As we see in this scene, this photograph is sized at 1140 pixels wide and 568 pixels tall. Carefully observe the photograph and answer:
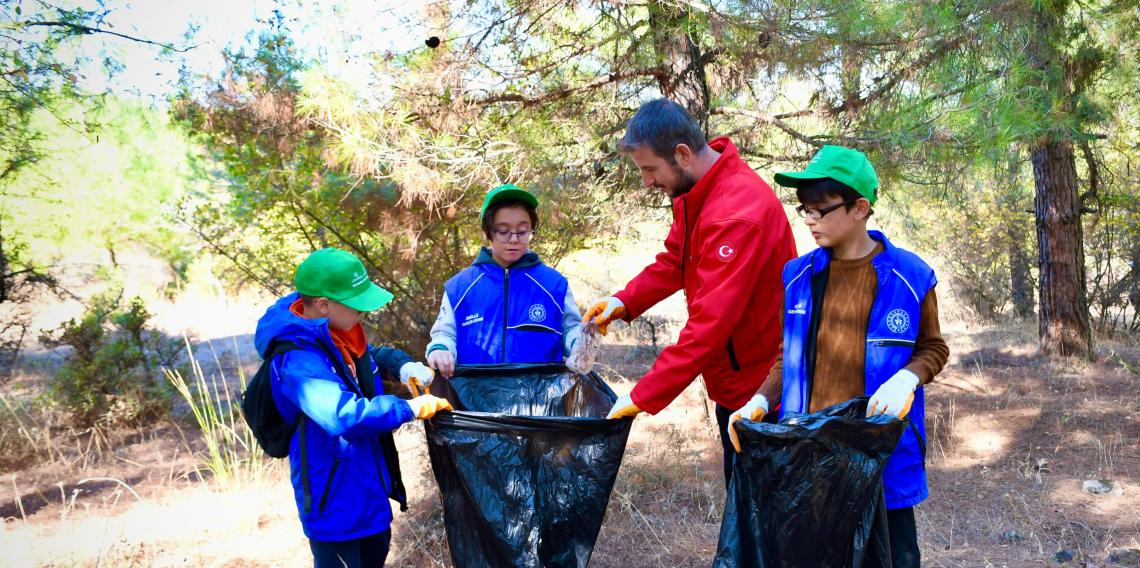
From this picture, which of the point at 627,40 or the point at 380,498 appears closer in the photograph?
the point at 380,498

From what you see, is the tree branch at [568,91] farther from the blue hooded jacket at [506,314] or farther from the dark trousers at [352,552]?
the dark trousers at [352,552]

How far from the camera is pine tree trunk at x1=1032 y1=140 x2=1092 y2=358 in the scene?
6090 mm

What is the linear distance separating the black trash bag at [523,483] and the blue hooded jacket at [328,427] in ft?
0.63

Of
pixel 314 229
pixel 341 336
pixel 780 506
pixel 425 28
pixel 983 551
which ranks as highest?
pixel 425 28

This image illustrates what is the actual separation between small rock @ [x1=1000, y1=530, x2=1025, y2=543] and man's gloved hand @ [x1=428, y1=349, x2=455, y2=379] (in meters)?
2.64

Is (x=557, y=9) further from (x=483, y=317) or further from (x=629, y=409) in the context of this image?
(x=629, y=409)

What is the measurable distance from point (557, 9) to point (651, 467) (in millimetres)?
2853

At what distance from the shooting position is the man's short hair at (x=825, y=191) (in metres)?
1.86

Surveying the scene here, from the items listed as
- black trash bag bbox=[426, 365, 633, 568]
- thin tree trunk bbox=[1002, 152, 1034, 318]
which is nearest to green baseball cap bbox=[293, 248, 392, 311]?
black trash bag bbox=[426, 365, 633, 568]

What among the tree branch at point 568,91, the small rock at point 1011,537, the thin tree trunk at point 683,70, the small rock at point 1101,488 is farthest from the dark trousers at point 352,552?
the small rock at point 1101,488

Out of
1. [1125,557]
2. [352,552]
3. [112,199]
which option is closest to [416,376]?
[352,552]

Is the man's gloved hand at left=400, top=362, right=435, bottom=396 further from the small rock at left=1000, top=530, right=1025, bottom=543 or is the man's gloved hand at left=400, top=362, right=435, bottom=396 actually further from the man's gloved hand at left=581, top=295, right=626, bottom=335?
the small rock at left=1000, top=530, right=1025, bottom=543

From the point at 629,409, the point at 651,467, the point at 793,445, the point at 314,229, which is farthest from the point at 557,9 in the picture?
the point at 793,445

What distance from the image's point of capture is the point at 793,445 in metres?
1.75
